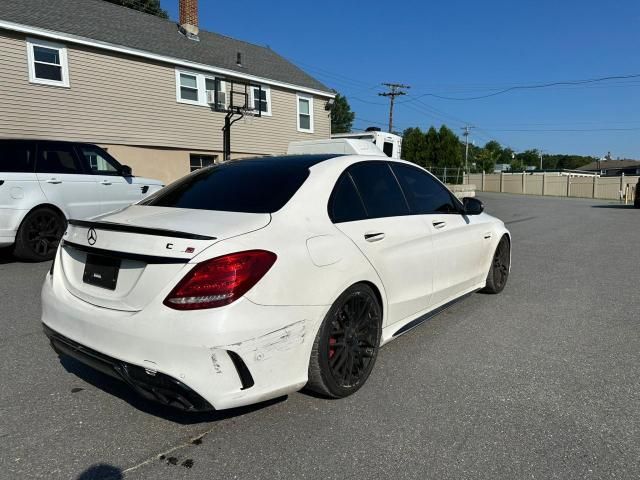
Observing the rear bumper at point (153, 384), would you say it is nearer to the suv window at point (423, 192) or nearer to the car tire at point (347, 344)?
the car tire at point (347, 344)

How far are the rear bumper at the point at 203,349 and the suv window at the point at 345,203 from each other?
0.73 metres

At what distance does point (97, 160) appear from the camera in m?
8.03

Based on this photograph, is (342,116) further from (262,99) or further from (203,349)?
(203,349)

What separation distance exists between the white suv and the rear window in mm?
4374

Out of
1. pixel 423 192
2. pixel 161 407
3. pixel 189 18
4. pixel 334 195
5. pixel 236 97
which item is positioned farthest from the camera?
pixel 189 18

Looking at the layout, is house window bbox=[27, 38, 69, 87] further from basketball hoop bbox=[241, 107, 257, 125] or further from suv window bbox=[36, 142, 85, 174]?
suv window bbox=[36, 142, 85, 174]

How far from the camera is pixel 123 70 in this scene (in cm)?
1523

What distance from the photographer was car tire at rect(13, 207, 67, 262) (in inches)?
276

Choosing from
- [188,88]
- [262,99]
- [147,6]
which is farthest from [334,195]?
[147,6]

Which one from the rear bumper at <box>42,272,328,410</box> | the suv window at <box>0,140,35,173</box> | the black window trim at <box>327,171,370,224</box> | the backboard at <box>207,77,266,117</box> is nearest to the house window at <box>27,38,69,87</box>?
the backboard at <box>207,77,266,117</box>

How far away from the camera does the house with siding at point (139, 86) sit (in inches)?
523

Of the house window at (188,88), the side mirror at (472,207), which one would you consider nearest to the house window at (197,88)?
the house window at (188,88)

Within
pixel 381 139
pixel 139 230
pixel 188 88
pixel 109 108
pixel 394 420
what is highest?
pixel 188 88

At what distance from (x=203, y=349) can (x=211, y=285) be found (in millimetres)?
303
